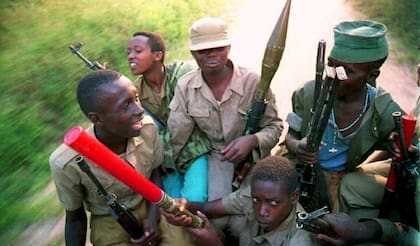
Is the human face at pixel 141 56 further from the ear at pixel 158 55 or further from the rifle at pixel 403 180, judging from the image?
the rifle at pixel 403 180

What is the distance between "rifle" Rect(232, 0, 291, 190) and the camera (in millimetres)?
3148

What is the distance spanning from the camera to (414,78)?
5.34 m

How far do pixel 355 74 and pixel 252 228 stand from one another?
3.16 feet

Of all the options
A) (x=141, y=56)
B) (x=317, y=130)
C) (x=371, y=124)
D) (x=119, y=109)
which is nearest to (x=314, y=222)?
(x=317, y=130)

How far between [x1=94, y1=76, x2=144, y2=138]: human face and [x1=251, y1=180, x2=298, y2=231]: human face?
67 cm

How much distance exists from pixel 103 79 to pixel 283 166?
980mm

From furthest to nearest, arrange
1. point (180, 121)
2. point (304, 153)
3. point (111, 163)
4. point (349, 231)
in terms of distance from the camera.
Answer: point (180, 121), point (304, 153), point (349, 231), point (111, 163)

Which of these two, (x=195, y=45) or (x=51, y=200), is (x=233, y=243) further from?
(x=51, y=200)

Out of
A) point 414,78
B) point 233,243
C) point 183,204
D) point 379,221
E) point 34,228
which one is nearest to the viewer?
point 379,221

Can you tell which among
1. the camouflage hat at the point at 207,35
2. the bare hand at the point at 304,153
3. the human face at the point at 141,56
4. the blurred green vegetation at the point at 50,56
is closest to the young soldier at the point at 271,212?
the bare hand at the point at 304,153

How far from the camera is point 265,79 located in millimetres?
3219

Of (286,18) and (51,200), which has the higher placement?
(286,18)

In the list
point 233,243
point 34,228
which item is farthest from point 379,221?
point 34,228

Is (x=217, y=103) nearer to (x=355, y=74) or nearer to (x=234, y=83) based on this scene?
(x=234, y=83)
